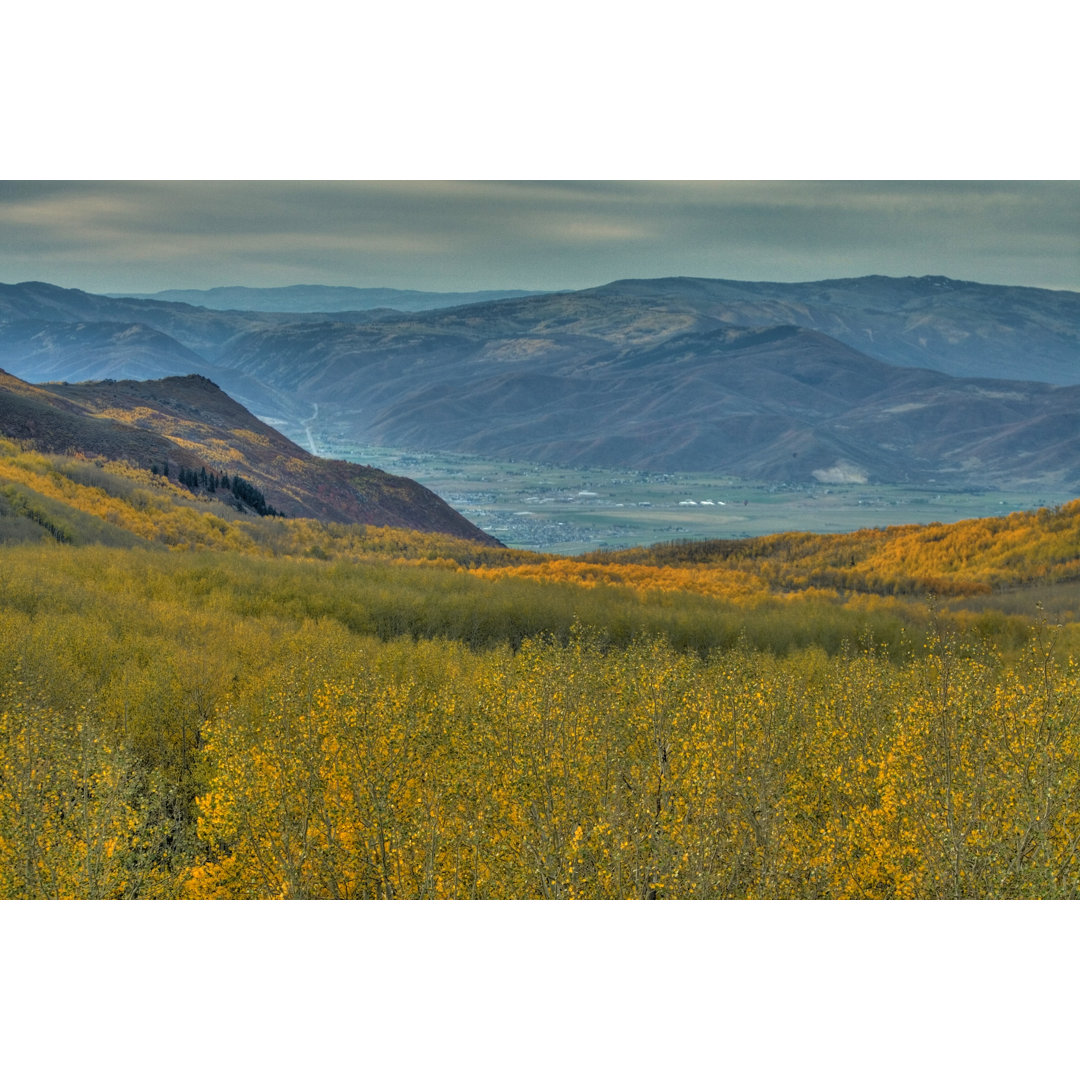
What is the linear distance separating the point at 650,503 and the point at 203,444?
54.3 m

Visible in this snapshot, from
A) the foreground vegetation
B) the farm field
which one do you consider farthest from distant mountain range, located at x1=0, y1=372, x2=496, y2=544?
the foreground vegetation

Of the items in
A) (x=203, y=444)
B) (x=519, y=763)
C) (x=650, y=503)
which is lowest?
(x=650, y=503)

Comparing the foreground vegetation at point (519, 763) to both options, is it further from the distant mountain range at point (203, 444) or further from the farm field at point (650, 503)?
the farm field at point (650, 503)

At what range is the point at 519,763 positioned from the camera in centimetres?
959

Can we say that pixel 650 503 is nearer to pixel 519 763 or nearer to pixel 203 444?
pixel 203 444

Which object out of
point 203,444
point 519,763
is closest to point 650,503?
point 203,444

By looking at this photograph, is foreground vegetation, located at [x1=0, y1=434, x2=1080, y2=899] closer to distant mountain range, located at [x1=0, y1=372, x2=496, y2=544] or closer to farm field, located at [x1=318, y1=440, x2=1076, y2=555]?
distant mountain range, located at [x1=0, y1=372, x2=496, y2=544]

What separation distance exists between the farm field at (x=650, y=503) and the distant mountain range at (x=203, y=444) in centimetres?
734

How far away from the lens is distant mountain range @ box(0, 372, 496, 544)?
4447 centimetres

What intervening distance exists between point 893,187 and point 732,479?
13892cm

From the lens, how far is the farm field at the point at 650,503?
71.4m

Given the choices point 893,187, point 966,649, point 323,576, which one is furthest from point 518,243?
point 966,649

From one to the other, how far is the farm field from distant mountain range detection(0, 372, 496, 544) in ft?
24.1

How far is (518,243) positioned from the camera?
14.4m
